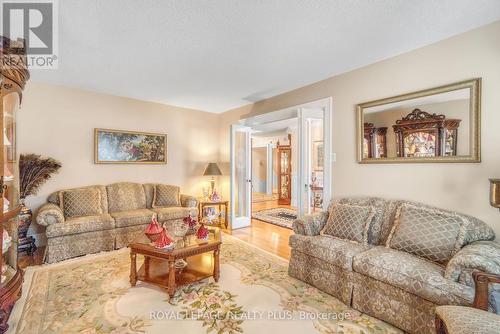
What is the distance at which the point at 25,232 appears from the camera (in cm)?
323

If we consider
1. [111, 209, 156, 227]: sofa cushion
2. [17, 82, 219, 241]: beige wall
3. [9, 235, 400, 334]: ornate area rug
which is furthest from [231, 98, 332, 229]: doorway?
[111, 209, 156, 227]: sofa cushion

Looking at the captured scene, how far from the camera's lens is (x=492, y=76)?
2086 millimetres

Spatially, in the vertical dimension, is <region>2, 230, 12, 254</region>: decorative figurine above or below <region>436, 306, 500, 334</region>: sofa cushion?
above

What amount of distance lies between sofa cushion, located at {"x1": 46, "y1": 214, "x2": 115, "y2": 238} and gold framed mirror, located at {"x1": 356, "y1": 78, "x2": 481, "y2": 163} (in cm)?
359

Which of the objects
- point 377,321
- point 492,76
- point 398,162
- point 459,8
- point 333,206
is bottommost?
point 377,321

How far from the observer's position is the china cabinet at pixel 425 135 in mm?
2314

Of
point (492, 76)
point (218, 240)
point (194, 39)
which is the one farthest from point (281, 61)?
point (218, 240)

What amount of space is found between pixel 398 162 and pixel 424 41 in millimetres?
1236

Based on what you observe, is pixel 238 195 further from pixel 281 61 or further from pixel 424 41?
pixel 424 41

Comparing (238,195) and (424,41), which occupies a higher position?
(424,41)

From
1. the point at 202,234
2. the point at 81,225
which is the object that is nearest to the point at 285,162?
the point at 202,234

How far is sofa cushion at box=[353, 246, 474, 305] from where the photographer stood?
161 cm

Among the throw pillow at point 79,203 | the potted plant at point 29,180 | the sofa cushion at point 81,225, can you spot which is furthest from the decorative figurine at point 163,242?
the potted plant at point 29,180

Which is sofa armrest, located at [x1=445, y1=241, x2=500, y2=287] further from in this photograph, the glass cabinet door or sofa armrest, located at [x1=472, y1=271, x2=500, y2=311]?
the glass cabinet door
